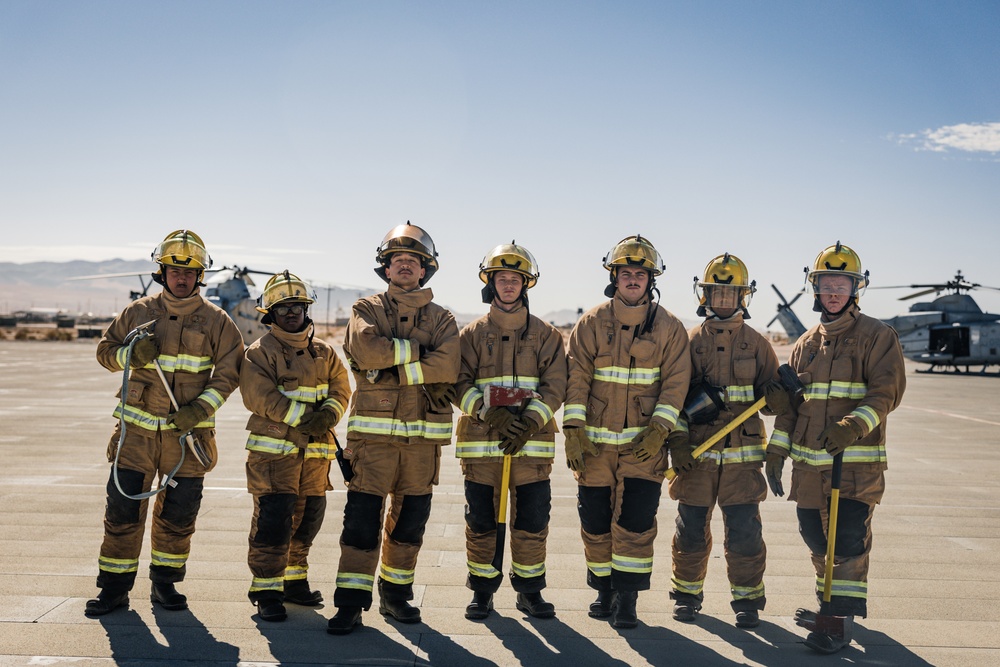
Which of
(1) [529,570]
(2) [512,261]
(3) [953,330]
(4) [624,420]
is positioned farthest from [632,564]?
(3) [953,330]

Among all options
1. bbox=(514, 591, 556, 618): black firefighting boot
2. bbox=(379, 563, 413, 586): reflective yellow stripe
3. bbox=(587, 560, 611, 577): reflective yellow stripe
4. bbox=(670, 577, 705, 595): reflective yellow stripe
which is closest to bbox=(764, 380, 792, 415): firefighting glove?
bbox=(670, 577, 705, 595): reflective yellow stripe

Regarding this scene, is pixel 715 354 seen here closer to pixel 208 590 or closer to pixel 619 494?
pixel 619 494

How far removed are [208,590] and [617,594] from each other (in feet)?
8.61

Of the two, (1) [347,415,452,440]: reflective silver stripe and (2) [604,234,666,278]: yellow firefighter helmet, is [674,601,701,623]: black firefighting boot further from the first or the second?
(2) [604,234,666,278]: yellow firefighter helmet

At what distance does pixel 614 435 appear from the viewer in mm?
4809

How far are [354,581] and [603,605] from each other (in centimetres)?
153

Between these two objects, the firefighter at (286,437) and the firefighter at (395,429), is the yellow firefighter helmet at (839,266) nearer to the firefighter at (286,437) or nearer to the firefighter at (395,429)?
the firefighter at (395,429)

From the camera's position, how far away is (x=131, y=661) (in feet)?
12.7

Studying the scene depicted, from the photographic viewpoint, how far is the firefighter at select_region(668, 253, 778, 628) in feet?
15.8

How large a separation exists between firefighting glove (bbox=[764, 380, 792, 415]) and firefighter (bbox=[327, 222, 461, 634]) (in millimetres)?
1950

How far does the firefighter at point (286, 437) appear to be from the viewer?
465 centimetres

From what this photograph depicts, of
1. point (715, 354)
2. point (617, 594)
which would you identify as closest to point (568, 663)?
point (617, 594)

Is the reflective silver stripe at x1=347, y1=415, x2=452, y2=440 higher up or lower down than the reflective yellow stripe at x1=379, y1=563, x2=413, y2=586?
higher up

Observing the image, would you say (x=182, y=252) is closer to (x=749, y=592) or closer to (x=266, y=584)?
(x=266, y=584)
